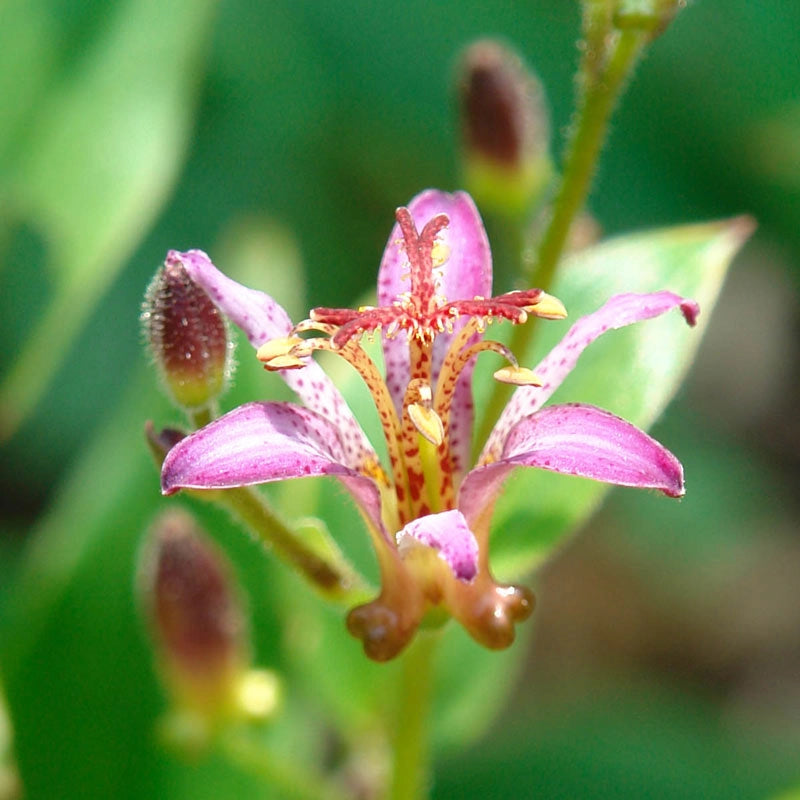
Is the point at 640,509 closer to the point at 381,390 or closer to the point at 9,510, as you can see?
the point at 9,510

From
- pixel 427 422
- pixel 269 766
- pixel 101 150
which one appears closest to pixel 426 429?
pixel 427 422

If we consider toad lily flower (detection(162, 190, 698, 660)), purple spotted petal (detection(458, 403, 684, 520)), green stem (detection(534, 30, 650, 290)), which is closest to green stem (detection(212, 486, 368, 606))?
toad lily flower (detection(162, 190, 698, 660))

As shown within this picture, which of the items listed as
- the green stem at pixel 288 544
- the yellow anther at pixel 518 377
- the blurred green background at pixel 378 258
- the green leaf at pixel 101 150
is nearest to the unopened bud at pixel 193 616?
the green stem at pixel 288 544

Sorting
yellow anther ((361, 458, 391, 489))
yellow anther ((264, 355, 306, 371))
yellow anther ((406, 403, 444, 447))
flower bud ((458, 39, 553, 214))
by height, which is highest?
flower bud ((458, 39, 553, 214))

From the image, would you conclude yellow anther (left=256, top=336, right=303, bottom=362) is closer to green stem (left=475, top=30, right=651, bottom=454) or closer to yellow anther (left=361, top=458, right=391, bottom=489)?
yellow anther (left=361, top=458, right=391, bottom=489)

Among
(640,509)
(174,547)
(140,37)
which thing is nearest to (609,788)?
(640,509)

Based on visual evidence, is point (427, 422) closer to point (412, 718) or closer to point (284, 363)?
point (284, 363)
